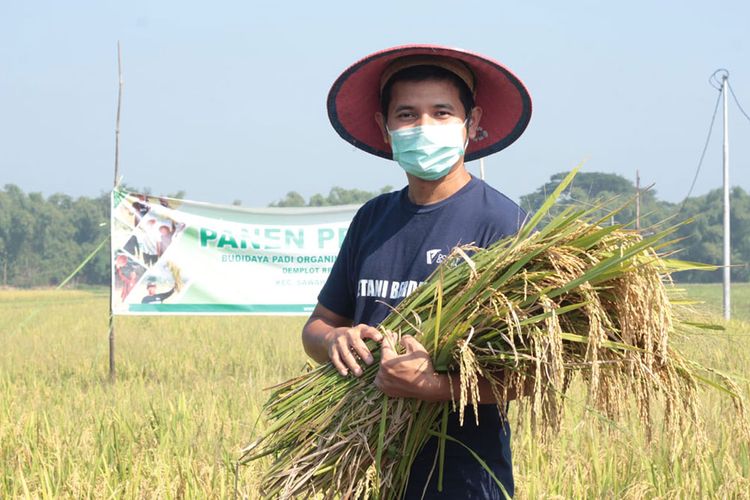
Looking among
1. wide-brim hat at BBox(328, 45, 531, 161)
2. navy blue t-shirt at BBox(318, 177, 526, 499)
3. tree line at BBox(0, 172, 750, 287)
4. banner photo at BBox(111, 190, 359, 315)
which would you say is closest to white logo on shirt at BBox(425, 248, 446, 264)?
navy blue t-shirt at BBox(318, 177, 526, 499)

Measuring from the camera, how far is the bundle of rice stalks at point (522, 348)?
1.80 metres

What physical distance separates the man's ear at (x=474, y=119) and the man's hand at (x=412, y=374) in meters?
0.71

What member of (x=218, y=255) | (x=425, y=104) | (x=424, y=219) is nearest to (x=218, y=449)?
(x=424, y=219)

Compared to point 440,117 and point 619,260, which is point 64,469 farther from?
point 619,260

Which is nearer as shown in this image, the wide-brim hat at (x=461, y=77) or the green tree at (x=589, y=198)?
the green tree at (x=589, y=198)

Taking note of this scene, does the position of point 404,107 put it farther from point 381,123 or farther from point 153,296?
point 153,296

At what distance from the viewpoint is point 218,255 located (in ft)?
26.9

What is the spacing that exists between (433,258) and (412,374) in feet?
1.28

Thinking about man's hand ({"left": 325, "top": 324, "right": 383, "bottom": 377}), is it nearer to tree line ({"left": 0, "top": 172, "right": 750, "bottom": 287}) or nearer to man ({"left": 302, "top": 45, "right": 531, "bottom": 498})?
man ({"left": 302, "top": 45, "right": 531, "bottom": 498})

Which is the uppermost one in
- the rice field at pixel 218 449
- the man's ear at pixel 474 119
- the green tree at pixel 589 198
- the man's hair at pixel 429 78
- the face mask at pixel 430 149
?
the man's hair at pixel 429 78

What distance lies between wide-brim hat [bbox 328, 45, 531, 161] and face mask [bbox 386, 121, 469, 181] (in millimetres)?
161

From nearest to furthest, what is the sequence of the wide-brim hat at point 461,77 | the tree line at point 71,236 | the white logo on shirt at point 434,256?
the white logo on shirt at point 434,256 < the wide-brim hat at point 461,77 < the tree line at point 71,236

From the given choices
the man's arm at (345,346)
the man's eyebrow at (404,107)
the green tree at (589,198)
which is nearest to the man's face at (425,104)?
the man's eyebrow at (404,107)

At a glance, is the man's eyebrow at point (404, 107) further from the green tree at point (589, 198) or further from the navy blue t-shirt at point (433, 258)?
the green tree at point (589, 198)
